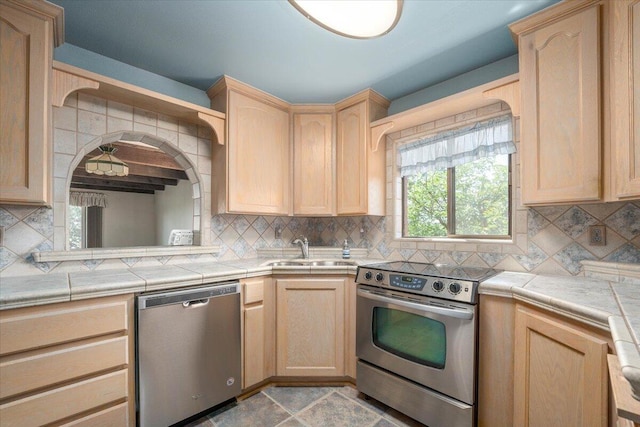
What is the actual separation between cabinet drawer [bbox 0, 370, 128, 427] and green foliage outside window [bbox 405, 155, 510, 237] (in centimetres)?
227

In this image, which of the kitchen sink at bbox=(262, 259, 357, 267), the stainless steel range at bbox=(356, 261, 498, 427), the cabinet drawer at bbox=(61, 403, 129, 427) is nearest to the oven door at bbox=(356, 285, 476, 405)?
the stainless steel range at bbox=(356, 261, 498, 427)

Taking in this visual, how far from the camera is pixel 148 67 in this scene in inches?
79.2

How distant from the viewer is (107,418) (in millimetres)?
1382

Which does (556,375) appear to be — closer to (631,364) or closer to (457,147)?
(631,364)

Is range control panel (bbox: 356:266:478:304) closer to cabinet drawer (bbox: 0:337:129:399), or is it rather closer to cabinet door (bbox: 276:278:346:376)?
cabinet door (bbox: 276:278:346:376)

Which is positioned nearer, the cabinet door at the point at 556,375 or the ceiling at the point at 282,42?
the cabinet door at the point at 556,375

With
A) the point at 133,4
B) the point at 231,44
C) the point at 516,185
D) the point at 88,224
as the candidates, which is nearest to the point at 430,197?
the point at 516,185

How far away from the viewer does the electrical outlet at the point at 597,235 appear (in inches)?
61.0

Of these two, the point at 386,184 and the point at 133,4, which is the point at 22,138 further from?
the point at 386,184

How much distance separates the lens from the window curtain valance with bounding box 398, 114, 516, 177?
194cm

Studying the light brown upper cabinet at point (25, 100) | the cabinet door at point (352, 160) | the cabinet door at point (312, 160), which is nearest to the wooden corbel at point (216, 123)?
the cabinet door at point (312, 160)

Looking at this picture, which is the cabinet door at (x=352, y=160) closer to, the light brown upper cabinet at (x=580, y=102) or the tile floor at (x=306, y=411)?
the light brown upper cabinet at (x=580, y=102)

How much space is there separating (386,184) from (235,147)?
4.45 feet

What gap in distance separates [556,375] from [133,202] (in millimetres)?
3368
